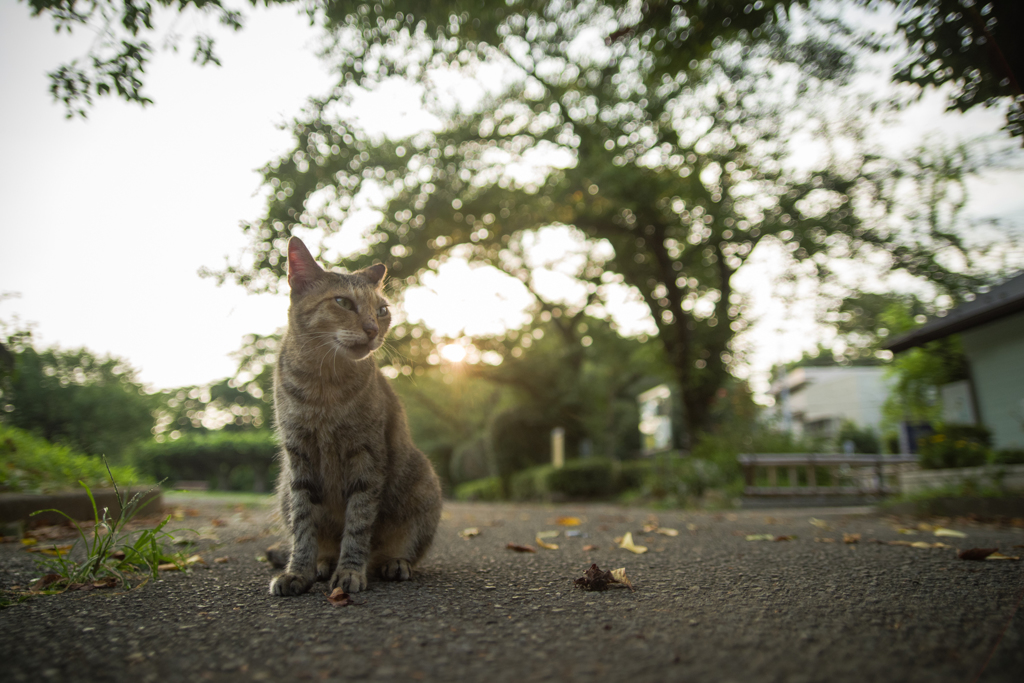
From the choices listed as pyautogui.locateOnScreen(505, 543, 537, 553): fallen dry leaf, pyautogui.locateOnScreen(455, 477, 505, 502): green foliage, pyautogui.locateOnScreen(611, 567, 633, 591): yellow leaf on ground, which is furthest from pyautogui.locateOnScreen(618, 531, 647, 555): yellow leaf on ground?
pyautogui.locateOnScreen(455, 477, 505, 502): green foliage

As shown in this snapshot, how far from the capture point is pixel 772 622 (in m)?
1.78

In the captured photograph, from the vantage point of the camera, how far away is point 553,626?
5.94 ft

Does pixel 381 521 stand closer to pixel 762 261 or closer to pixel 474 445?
pixel 762 261

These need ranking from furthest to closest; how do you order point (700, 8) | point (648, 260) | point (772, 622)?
1. point (648, 260)
2. point (700, 8)
3. point (772, 622)

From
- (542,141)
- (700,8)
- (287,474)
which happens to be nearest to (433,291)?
(542,141)

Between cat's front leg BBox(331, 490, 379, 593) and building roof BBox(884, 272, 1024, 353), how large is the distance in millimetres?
9881

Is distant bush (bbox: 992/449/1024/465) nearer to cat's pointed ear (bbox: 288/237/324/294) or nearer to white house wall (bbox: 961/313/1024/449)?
white house wall (bbox: 961/313/1024/449)

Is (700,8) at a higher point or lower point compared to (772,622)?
higher

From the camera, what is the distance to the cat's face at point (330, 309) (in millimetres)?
2635

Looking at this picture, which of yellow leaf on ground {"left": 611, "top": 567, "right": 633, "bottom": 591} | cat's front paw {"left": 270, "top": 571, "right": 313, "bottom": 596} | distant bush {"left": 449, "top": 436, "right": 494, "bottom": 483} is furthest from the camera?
distant bush {"left": 449, "top": 436, "right": 494, "bottom": 483}

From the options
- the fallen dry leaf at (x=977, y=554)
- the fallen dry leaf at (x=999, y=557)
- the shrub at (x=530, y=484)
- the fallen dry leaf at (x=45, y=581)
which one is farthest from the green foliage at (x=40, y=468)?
the shrub at (x=530, y=484)

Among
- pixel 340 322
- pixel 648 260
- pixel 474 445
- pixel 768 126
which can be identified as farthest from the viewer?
pixel 474 445

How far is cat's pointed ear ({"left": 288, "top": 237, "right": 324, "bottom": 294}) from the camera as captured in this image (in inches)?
108

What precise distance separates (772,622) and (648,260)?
1308cm
